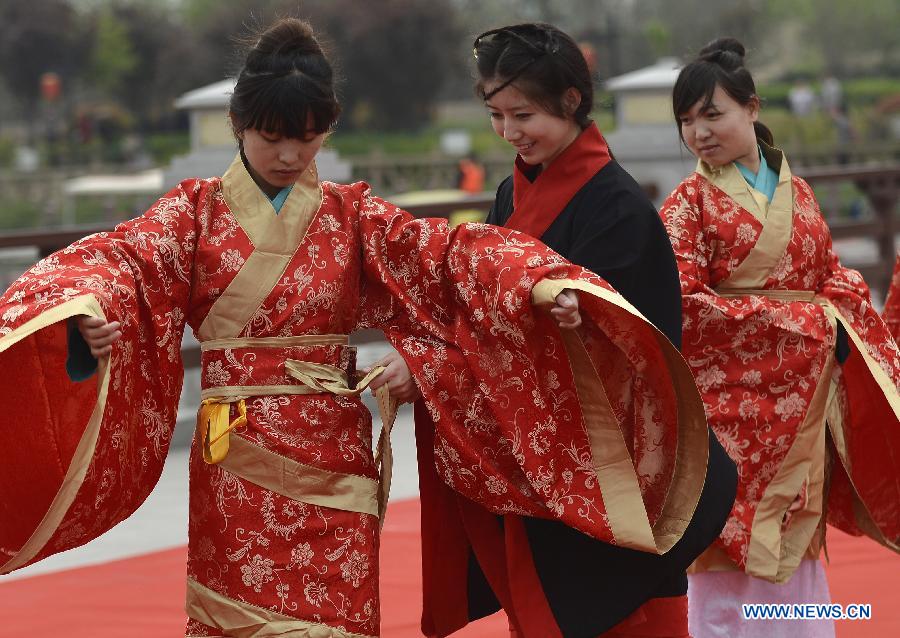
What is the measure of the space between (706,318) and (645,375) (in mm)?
823

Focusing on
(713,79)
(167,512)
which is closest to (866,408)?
(713,79)

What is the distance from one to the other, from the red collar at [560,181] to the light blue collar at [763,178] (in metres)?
0.96

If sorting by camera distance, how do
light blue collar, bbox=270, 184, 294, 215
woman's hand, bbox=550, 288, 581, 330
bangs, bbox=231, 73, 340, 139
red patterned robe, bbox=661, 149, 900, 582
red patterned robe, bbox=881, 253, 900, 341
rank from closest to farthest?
woman's hand, bbox=550, 288, 581, 330, bangs, bbox=231, 73, 340, 139, light blue collar, bbox=270, 184, 294, 215, red patterned robe, bbox=661, 149, 900, 582, red patterned robe, bbox=881, 253, 900, 341

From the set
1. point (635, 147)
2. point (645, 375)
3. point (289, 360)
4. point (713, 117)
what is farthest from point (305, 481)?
point (635, 147)

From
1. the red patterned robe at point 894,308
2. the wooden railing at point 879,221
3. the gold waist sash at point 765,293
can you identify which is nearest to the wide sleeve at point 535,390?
the gold waist sash at point 765,293

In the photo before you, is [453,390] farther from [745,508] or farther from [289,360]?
[745,508]

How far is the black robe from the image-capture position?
114 inches

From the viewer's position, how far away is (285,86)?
2846 mm

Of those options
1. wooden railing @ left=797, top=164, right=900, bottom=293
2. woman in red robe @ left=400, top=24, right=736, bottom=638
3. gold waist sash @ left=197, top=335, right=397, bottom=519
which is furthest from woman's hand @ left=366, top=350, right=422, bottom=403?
wooden railing @ left=797, top=164, right=900, bottom=293

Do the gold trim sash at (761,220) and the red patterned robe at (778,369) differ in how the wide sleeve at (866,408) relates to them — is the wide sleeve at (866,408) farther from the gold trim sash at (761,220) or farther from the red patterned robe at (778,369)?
the gold trim sash at (761,220)

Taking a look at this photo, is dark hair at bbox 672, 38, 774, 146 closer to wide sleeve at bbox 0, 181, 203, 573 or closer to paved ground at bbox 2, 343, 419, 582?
wide sleeve at bbox 0, 181, 203, 573

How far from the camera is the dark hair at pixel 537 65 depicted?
115 inches

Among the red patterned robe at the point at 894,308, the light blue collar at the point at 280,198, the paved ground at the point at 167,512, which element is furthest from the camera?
the paved ground at the point at 167,512

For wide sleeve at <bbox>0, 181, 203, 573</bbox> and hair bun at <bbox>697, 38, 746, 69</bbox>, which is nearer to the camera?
wide sleeve at <bbox>0, 181, 203, 573</bbox>
